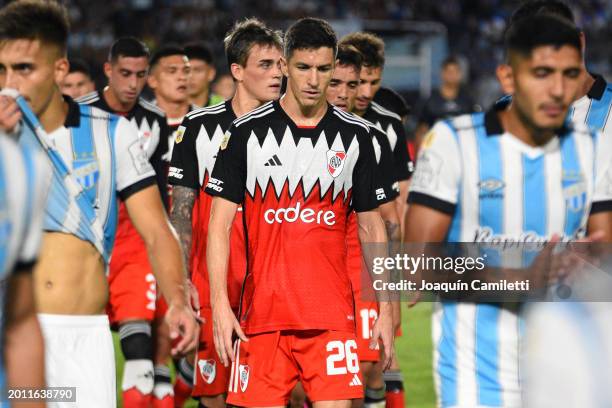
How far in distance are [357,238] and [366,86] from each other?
1548 mm

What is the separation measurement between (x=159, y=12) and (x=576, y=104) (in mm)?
20182

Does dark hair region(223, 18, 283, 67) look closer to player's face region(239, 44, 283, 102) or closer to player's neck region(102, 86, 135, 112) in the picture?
player's face region(239, 44, 283, 102)

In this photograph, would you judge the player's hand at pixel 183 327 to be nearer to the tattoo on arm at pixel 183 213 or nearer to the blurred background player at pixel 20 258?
the blurred background player at pixel 20 258

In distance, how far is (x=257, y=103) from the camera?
22.0 ft

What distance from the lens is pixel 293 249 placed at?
17.6ft

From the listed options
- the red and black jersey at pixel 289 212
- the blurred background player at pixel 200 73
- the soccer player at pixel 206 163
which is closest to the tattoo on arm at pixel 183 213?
the soccer player at pixel 206 163

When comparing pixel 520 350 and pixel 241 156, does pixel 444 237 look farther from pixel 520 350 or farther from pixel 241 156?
pixel 241 156

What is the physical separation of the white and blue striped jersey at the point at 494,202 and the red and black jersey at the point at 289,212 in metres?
0.93

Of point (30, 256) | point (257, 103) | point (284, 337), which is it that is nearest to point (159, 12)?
point (257, 103)

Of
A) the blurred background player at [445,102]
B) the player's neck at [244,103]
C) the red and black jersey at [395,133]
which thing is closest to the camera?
the player's neck at [244,103]

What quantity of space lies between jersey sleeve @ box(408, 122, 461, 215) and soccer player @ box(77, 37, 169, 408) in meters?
3.04

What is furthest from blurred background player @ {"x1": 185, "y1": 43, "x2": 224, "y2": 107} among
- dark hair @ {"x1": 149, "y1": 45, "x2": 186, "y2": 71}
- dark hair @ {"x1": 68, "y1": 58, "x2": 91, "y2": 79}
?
dark hair @ {"x1": 68, "y1": 58, "x2": 91, "y2": 79}

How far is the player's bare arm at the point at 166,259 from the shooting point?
14.2 feet

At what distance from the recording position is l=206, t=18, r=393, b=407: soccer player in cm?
535
